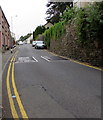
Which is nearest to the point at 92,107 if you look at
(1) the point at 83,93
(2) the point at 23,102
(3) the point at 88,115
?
(3) the point at 88,115

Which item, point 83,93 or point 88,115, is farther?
point 83,93

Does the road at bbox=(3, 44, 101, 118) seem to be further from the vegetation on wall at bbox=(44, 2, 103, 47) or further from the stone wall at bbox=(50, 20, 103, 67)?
the stone wall at bbox=(50, 20, 103, 67)

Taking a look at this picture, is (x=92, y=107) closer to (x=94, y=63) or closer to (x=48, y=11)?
(x=94, y=63)

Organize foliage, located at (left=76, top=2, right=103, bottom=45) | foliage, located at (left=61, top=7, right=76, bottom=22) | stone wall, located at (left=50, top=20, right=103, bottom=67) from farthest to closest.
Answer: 1. foliage, located at (left=61, top=7, right=76, bottom=22)
2. stone wall, located at (left=50, top=20, right=103, bottom=67)
3. foliage, located at (left=76, top=2, right=103, bottom=45)

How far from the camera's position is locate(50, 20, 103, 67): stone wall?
43.3ft

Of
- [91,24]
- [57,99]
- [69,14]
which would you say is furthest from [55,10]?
[57,99]

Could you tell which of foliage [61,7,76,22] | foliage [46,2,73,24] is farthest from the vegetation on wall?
foliage [46,2,73,24]

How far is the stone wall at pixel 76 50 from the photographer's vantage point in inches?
520

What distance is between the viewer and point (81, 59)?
16016mm

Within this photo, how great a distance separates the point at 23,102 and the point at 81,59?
10.8m

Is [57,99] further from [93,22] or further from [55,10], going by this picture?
[55,10]

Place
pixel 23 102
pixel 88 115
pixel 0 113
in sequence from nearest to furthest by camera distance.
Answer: pixel 88 115
pixel 0 113
pixel 23 102

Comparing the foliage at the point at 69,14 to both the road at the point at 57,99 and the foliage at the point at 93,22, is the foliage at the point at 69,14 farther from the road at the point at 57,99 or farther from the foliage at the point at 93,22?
the road at the point at 57,99

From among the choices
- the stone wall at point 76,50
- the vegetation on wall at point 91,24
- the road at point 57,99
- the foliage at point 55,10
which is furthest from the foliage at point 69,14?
the foliage at point 55,10
